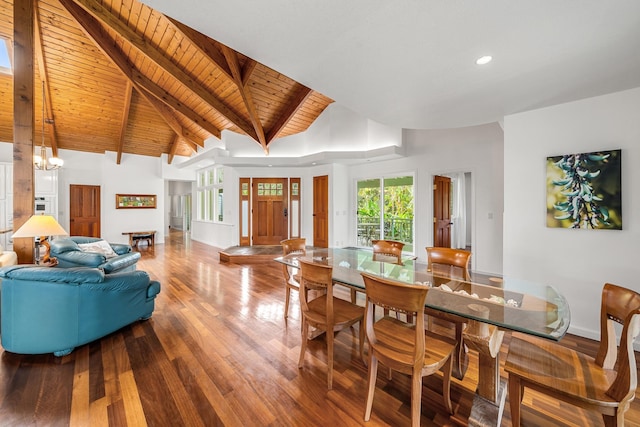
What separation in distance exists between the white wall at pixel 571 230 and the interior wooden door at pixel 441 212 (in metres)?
2.41

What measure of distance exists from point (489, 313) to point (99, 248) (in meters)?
5.51

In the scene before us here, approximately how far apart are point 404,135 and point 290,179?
3.36 meters

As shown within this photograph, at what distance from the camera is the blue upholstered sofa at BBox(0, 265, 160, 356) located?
216 centimetres

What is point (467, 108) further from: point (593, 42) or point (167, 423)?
point (167, 423)

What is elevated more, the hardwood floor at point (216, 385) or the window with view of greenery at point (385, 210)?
the window with view of greenery at point (385, 210)

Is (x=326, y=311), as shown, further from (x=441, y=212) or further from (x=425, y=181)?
(x=441, y=212)

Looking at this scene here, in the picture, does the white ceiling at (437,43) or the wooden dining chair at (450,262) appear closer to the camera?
the white ceiling at (437,43)

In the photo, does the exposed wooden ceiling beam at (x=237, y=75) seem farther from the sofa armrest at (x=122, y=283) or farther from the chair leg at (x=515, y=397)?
the chair leg at (x=515, y=397)

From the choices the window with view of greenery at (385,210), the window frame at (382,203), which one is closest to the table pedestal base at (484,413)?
the window frame at (382,203)

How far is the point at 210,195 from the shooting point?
28.7 ft

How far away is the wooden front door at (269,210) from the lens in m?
7.41

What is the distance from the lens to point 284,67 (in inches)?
81.0

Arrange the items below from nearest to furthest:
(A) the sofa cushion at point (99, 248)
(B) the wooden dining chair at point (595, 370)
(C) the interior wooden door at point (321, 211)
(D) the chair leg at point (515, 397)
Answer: (B) the wooden dining chair at point (595, 370) < (D) the chair leg at point (515, 397) < (A) the sofa cushion at point (99, 248) < (C) the interior wooden door at point (321, 211)

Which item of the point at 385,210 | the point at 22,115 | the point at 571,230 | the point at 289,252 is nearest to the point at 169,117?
the point at 22,115
